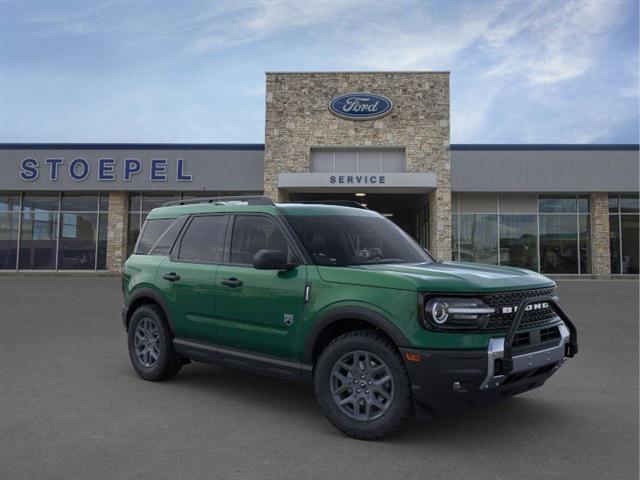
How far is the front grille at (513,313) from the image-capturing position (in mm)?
3928

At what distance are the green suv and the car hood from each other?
1 cm

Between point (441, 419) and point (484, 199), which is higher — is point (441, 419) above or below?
below

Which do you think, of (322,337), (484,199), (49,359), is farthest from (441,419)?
(484,199)

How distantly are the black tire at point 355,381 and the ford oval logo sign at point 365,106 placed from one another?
20789mm

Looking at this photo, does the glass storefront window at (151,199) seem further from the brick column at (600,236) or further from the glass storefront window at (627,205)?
the glass storefront window at (627,205)

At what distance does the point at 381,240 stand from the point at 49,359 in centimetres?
481

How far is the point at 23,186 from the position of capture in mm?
25609

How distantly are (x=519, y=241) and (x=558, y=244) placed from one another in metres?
1.89

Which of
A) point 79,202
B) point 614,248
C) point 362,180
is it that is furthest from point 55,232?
point 614,248

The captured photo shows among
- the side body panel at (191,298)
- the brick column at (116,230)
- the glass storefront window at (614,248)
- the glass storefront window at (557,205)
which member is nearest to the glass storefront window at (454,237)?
the glass storefront window at (557,205)

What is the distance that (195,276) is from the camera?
5520 millimetres

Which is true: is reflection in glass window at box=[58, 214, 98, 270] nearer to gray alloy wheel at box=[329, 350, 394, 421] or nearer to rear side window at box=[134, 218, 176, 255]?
rear side window at box=[134, 218, 176, 255]

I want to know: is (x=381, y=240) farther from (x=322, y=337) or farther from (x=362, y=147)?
(x=362, y=147)

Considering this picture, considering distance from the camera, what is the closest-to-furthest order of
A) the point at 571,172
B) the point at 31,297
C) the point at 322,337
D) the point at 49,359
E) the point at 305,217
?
the point at 322,337 → the point at 305,217 → the point at 49,359 → the point at 31,297 → the point at 571,172
